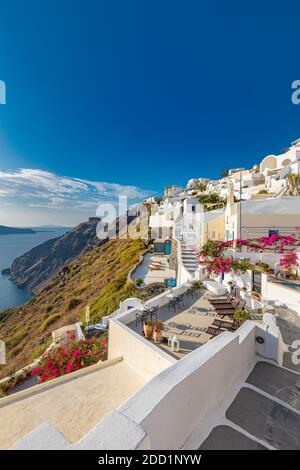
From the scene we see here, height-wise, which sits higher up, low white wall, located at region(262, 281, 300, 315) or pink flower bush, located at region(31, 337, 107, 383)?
low white wall, located at region(262, 281, 300, 315)

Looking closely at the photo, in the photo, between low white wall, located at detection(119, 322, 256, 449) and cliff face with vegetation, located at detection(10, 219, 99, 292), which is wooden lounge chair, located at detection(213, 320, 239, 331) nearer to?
low white wall, located at detection(119, 322, 256, 449)

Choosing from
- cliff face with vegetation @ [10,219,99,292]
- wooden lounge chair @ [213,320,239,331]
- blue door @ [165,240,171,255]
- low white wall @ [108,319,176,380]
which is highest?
blue door @ [165,240,171,255]

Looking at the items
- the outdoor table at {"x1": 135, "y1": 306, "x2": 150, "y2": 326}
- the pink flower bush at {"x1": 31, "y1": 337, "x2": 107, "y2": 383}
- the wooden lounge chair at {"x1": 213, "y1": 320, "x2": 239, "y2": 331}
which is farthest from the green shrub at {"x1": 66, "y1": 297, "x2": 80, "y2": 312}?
the wooden lounge chair at {"x1": 213, "y1": 320, "x2": 239, "y2": 331}

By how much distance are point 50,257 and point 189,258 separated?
108 m

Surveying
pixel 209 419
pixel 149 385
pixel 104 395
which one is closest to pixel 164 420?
pixel 149 385

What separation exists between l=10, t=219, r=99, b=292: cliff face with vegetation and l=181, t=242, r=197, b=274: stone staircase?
3186 inches

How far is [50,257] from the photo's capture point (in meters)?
113

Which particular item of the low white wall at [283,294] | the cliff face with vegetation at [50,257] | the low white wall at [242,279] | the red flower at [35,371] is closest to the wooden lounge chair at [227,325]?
the low white wall at [283,294]

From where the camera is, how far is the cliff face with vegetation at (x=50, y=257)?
332ft

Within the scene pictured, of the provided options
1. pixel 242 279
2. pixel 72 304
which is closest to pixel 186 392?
pixel 242 279

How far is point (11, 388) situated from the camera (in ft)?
29.6

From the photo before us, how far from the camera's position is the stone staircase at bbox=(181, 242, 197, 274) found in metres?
17.8

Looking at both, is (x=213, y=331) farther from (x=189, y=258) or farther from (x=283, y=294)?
(x=189, y=258)
